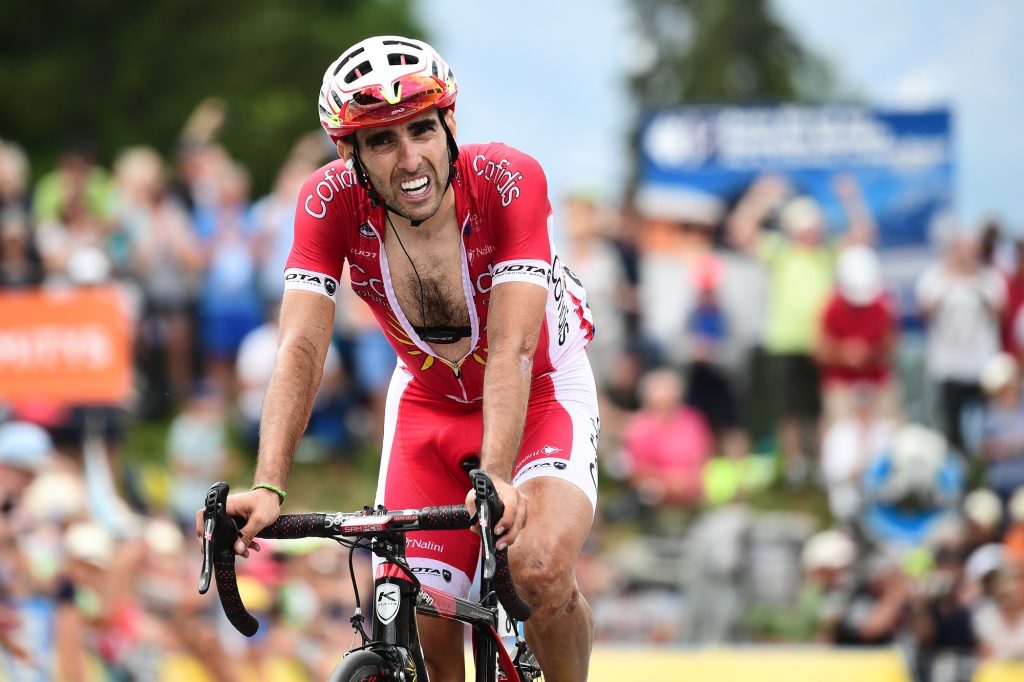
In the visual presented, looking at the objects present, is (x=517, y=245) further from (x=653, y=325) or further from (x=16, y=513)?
(x=653, y=325)

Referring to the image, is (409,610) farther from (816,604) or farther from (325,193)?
(816,604)

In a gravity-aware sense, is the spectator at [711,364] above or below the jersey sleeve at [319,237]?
below

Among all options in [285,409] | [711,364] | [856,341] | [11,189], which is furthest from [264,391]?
[285,409]

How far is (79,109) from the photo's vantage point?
2706 centimetres

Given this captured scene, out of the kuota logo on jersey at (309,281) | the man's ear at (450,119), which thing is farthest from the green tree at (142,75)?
the man's ear at (450,119)

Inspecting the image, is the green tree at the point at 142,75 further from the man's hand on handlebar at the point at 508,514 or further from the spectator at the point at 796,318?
the man's hand on handlebar at the point at 508,514

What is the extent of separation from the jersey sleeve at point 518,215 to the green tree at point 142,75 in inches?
838

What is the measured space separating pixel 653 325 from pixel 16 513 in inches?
235

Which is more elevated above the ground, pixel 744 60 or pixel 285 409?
pixel 744 60

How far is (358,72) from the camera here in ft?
17.4

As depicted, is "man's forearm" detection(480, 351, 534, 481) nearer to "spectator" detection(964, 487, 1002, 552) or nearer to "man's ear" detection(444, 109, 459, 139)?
"man's ear" detection(444, 109, 459, 139)

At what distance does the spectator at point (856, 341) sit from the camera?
44.6 ft

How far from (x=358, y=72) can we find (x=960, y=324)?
31.0 feet

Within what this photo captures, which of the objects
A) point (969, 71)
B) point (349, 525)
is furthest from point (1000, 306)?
point (349, 525)
